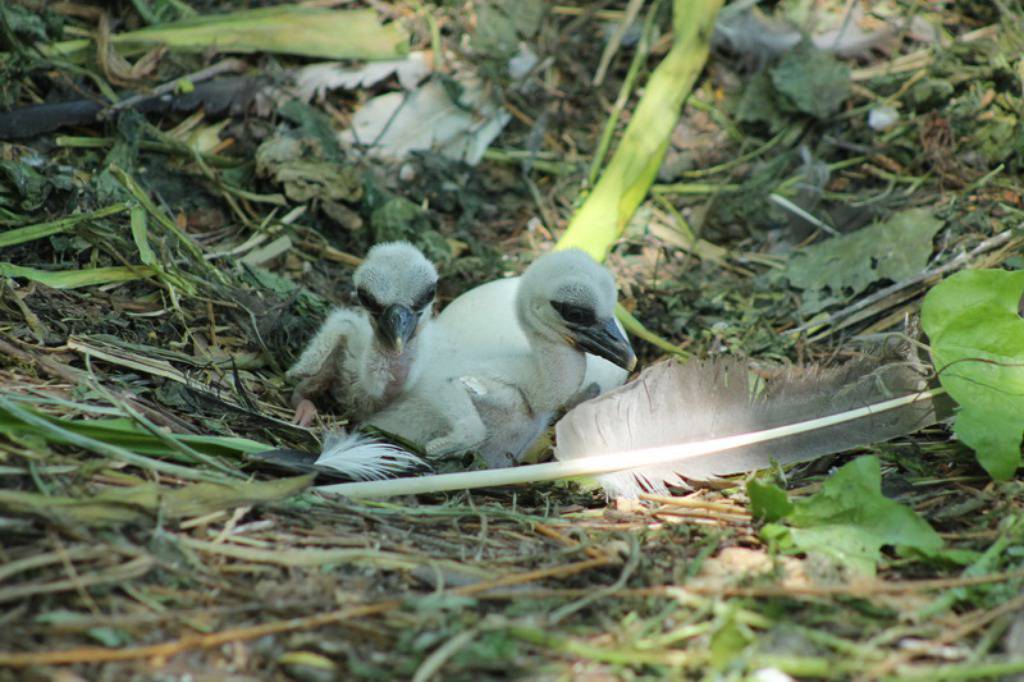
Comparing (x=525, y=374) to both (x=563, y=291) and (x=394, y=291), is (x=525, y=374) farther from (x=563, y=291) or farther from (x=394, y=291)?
(x=394, y=291)

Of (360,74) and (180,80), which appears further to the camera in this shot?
(360,74)

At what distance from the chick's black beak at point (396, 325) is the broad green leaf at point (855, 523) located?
1.19m

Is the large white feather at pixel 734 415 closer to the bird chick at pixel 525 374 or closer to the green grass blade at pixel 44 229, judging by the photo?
the bird chick at pixel 525 374

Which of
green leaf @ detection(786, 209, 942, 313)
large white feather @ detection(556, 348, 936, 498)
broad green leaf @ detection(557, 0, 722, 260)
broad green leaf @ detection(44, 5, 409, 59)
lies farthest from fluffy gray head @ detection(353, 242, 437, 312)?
broad green leaf @ detection(44, 5, 409, 59)

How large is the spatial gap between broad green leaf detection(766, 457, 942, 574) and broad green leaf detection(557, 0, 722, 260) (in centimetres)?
173

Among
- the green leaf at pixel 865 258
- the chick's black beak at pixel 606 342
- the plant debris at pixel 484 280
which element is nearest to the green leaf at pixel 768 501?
the plant debris at pixel 484 280

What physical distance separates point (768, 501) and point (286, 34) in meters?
3.29

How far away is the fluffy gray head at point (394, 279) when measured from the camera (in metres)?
3.01

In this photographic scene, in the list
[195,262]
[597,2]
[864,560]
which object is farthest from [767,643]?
[597,2]

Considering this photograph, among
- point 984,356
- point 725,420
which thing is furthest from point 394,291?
point 984,356

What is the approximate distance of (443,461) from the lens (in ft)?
9.91

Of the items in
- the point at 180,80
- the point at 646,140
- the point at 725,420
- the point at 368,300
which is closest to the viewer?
the point at 725,420

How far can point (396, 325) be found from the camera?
2.99 m

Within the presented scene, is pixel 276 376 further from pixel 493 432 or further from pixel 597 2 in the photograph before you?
pixel 597 2
